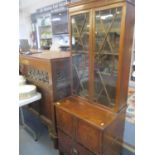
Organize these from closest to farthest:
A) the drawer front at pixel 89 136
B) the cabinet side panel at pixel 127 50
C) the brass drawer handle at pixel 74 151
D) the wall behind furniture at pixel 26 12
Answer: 1. the cabinet side panel at pixel 127 50
2. the drawer front at pixel 89 136
3. the brass drawer handle at pixel 74 151
4. the wall behind furniture at pixel 26 12

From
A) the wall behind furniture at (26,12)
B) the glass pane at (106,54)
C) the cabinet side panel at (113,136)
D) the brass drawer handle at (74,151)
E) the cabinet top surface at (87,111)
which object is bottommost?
the brass drawer handle at (74,151)

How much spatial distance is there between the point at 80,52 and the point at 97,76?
1.09 ft

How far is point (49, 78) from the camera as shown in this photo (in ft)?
5.65

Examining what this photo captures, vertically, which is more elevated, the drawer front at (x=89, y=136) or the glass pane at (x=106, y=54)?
the glass pane at (x=106, y=54)

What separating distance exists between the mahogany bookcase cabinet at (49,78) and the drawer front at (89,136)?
45cm

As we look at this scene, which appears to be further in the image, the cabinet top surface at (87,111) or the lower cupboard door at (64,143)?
the lower cupboard door at (64,143)

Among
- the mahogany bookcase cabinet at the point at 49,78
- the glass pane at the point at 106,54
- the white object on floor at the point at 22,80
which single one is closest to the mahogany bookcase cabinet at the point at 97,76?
the glass pane at the point at 106,54

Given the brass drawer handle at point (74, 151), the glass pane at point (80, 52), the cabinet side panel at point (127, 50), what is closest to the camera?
the cabinet side panel at point (127, 50)

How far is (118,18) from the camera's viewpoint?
1.21 m

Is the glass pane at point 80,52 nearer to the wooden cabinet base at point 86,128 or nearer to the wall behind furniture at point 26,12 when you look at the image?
the wooden cabinet base at point 86,128

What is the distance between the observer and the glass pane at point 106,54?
1.26 metres

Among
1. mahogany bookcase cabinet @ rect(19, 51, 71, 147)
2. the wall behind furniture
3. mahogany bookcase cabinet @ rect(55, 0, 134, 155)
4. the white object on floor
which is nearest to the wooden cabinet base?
mahogany bookcase cabinet @ rect(55, 0, 134, 155)
